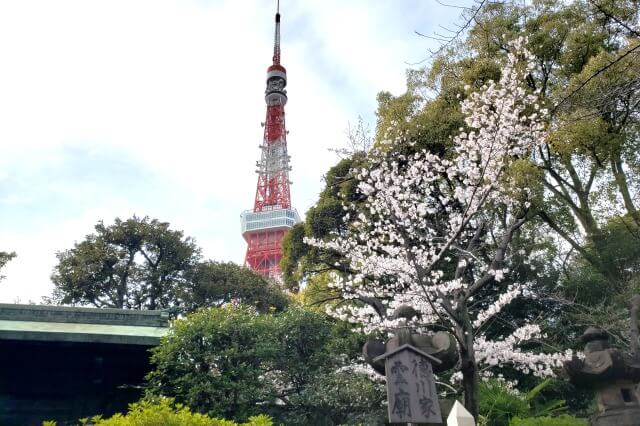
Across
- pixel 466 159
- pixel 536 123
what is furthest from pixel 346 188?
pixel 536 123

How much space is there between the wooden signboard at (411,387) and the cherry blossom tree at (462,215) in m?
2.41

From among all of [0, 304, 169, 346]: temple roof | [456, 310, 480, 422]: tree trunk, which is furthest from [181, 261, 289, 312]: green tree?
[456, 310, 480, 422]: tree trunk

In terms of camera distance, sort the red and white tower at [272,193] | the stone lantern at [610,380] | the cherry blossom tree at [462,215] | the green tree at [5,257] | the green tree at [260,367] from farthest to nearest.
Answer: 1. the red and white tower at [272,193]
2. the green tree at [5,257]
3. the cherry blossom tree at [462,215]
4. the green tree at [260,367]
5. the stone lantern at [610,380]

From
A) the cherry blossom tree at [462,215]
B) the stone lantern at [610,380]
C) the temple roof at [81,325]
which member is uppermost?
the cherry blossom tree at [462,215]

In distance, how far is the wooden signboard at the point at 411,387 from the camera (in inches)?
223

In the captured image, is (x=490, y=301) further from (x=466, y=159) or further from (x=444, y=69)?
(x=444, y=69)

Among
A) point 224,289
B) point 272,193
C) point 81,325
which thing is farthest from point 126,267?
point 272,193

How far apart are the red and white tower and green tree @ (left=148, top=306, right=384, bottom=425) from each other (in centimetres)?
3361

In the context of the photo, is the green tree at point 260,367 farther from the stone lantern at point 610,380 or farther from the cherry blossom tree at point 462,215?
the stone lantern at point 610,380

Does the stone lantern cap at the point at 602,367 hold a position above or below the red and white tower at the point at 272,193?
below

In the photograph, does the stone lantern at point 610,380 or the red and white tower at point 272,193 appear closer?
the stone lantern at point 610,380

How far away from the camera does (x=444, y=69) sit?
13430mm

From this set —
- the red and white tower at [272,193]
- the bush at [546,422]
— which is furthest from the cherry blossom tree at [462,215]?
the red and white tower at [272,193]

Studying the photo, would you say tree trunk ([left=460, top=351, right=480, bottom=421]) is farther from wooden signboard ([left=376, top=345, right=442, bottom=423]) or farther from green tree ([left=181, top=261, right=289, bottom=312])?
green tree ([left=181, top=261, right=289, bottom=312])
